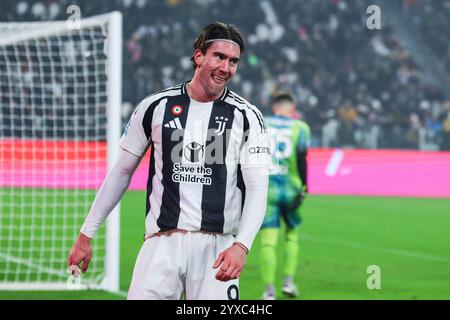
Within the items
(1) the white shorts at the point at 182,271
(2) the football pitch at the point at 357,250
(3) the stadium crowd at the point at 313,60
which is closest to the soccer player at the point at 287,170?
(2) the football pitch at the point at 357,250

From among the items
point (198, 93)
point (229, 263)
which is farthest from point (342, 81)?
point (229, 263)

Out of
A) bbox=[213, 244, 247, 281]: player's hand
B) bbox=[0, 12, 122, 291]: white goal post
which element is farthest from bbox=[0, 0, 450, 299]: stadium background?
bbox=[213, 244, 247, 281]: player's hand

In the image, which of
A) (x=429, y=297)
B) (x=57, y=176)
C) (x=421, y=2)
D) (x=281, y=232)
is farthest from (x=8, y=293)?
(x=421, y=2)

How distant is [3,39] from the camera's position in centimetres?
953

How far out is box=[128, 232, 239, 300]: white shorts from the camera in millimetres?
4176

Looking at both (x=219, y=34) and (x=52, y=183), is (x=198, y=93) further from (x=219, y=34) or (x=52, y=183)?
(x=52, y=183)

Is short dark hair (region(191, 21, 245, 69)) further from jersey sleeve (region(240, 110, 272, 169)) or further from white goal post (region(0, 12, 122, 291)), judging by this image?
white goal post (region(0, 12, 122, 291))

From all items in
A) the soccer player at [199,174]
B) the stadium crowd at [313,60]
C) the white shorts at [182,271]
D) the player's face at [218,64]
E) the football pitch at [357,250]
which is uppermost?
the stadium crowd at [313,60]

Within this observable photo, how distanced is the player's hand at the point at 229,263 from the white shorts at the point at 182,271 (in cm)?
19

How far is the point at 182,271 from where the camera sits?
4.21 meters

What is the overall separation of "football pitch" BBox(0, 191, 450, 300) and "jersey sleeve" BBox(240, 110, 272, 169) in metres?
4.46

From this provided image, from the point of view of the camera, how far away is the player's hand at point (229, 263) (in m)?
3.96

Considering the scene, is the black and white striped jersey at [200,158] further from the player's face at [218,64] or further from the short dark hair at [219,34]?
the short dark hair at [219,34]

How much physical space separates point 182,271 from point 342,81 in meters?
24.0
